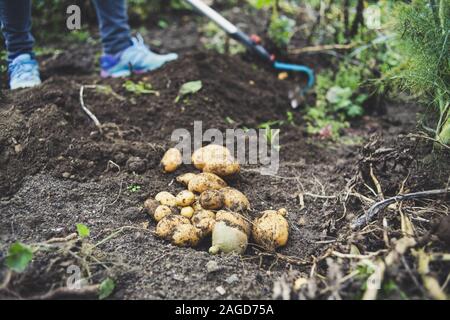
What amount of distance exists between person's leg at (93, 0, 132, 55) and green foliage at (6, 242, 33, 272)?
228 centimetres

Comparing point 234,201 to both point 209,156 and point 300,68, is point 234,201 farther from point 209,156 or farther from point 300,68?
point 300,68

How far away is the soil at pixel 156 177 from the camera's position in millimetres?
1820

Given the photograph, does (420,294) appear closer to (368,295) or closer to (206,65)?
(368,295)

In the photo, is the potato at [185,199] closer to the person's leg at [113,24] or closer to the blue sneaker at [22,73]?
the blue sneaker at [22,73]

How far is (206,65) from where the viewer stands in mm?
3420

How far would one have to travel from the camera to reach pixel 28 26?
305cm

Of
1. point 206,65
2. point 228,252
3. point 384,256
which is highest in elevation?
point 206,65

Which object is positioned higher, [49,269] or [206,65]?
[206,65]

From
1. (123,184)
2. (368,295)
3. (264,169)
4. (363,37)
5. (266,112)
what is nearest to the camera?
(368,295)

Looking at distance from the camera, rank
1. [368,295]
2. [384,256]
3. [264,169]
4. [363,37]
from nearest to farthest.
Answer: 1. [368,295]
2. [384,256]
3. [264,169]
4. [363,37]

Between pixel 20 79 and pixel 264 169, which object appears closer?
pixel 264 169

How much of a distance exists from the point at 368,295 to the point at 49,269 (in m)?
1.24

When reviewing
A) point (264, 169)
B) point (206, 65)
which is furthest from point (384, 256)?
point (206, 65)

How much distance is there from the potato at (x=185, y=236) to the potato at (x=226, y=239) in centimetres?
9
